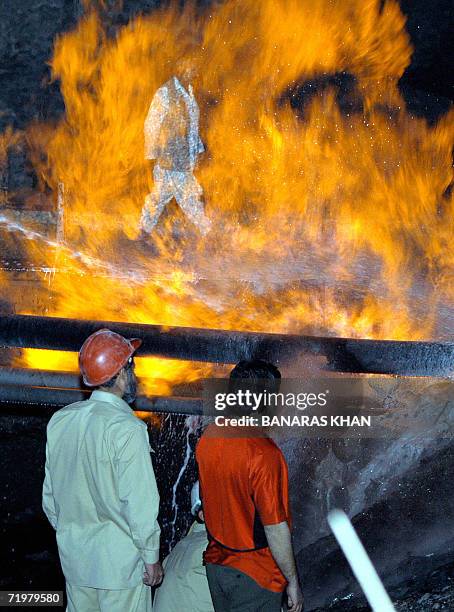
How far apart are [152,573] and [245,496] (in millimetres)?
488

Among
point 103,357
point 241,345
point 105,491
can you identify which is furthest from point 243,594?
point 241,345

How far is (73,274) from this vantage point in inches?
267

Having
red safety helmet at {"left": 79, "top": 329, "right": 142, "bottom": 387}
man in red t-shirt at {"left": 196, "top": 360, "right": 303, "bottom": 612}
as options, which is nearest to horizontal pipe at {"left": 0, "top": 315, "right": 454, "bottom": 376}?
red safety helmet at {"left": 79, "top": 329, "right": 142, "bottom": 387}

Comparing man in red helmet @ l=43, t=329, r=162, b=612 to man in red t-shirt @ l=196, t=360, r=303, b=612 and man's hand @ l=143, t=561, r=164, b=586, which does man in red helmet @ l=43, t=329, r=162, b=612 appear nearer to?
man's hand @ l=143, t=561, r=164, b=586

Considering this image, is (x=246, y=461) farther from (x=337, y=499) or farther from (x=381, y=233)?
(x=381, y=233)

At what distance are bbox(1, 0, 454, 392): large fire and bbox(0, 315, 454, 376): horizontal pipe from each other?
202 cm

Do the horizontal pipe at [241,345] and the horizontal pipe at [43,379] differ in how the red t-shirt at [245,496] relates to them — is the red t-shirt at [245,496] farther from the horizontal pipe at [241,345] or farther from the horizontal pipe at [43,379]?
the horizontal pipe at [43,379]

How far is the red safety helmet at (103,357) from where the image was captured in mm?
2643

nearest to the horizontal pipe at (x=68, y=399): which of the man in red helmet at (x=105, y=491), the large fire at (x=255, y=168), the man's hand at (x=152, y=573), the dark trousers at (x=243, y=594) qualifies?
the man in red helmet at (x=105, y=491)

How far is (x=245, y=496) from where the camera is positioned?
243 cm

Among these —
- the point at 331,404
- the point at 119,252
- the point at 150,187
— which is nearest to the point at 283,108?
the point at 150,187

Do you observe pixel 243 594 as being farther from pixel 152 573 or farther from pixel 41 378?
pixel 41 378

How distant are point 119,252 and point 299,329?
2213mm

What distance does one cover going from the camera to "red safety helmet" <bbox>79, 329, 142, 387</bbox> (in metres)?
2.64
